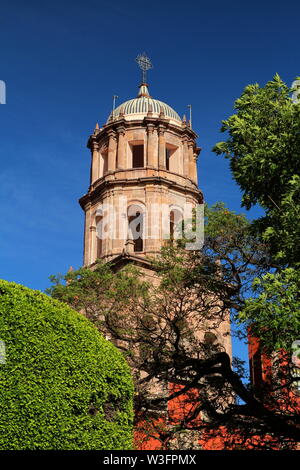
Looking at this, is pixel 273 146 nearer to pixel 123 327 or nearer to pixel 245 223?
pixel 245 223

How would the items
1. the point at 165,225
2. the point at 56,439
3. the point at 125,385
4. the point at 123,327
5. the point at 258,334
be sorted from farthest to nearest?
the point at 165,225, the point at 123,327, the point at 125,385, the point at 258,334, the point at 56,439

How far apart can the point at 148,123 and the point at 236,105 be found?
19229 millimetres

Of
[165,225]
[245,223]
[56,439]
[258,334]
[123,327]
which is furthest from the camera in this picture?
[165,225]

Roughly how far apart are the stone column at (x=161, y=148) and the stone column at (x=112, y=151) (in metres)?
2.45

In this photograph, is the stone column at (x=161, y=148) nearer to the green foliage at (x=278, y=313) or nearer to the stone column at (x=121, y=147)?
the stone column at (x=121, y=147)

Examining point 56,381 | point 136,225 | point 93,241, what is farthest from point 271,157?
point 93,241

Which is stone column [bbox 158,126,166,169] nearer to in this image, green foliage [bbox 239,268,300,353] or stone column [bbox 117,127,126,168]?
stone column [bbox 117,127,126,168]

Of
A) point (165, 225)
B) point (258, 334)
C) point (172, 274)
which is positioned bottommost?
point (258, 334)

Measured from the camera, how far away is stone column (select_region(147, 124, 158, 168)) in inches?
1257

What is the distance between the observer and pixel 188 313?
60.4 ft

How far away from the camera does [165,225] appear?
99.6ft

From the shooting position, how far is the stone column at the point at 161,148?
32.1m

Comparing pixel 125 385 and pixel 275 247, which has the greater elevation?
pixel 275 247
